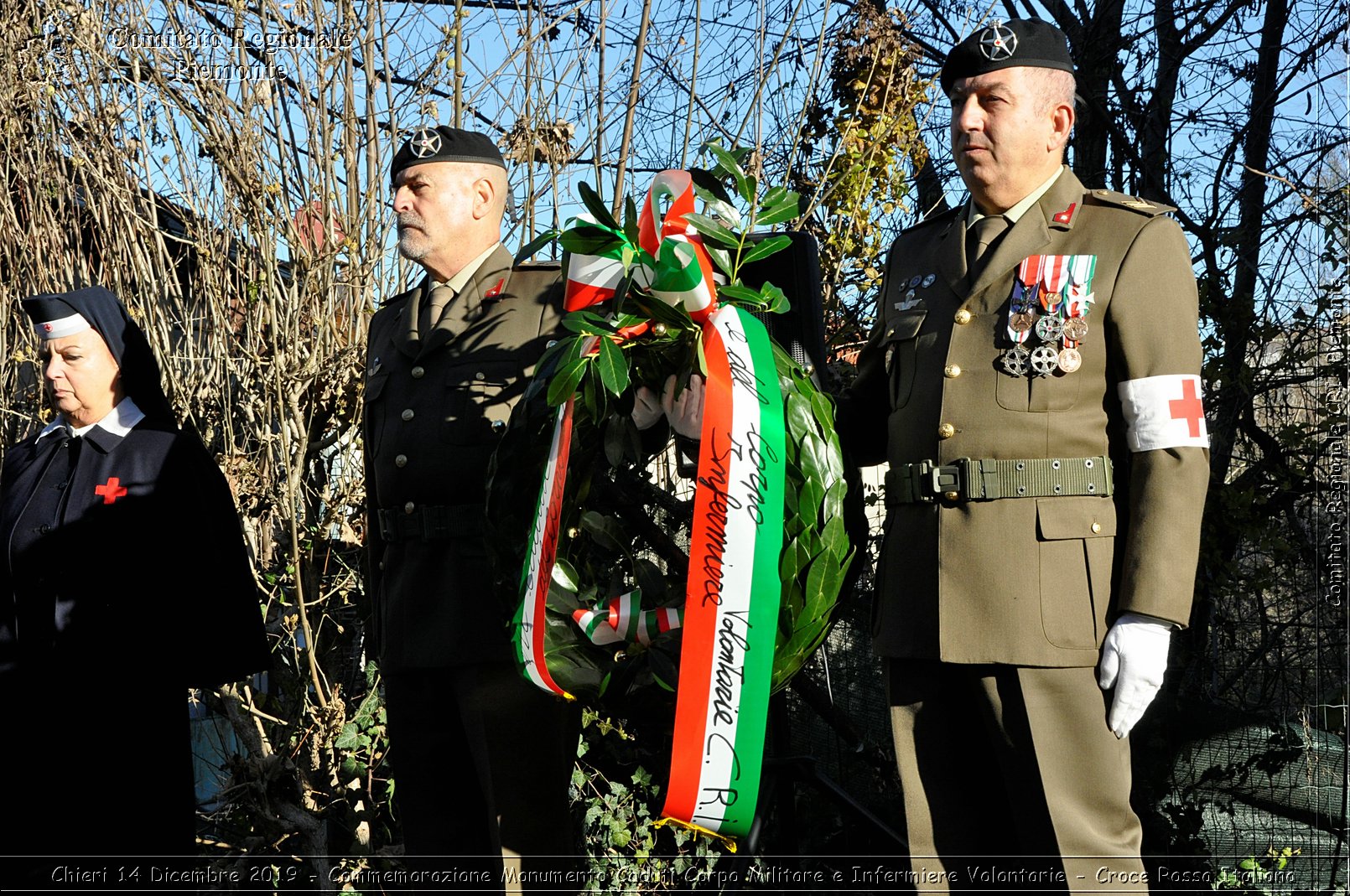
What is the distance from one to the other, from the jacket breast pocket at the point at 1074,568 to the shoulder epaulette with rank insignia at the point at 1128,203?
0.55m

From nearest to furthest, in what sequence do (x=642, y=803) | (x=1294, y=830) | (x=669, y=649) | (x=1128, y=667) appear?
1. (x=1128, y=667)
2. (x=669, y=649)
3. (x=1294, y=830)
4. (x=642, y=803)

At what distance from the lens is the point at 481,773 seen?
8.84 ft

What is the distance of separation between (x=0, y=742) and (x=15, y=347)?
1.96 m

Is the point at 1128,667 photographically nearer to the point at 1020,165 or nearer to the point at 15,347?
the point at 1020,165

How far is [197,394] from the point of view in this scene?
3996 mm

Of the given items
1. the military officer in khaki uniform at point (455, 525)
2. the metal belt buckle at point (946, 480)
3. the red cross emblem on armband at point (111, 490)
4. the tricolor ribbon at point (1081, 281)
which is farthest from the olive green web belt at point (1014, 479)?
the red cross emblem on armband at point (111, 490)

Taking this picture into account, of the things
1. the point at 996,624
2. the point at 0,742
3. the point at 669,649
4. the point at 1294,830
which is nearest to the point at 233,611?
the point at 0,742

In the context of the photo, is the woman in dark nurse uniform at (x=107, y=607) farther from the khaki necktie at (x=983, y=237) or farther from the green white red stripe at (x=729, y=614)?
the khaki necktie at (x=983, y=237)

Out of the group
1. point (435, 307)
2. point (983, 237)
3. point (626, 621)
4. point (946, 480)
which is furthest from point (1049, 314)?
point (435, 307)

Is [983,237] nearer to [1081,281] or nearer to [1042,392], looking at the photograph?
[1081,281]

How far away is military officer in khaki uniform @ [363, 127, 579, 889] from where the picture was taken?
2676mm

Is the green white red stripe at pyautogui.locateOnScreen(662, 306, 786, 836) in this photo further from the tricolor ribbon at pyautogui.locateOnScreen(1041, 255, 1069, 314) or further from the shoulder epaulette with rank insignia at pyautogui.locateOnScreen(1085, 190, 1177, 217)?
the shoulder epaulette with rank insignia at pyautogui.locateOnScreen(1085, 190, 1177, 217)

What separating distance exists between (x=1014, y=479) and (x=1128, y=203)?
1.89 ft

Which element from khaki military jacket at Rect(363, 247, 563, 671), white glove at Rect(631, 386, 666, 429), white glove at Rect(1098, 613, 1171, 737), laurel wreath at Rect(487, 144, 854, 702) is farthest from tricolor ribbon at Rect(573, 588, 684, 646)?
white glove at Rect(1098, 613, 1171, 737)
